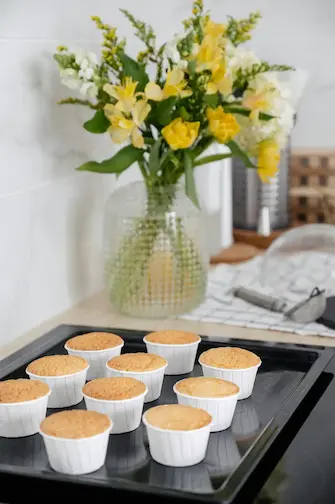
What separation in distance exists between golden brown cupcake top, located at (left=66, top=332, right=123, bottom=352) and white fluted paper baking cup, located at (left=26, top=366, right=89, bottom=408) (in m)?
0.10

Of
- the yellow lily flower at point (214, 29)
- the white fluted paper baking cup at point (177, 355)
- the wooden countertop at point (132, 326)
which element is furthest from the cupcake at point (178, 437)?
the yellow lily flower at point (214, 29)

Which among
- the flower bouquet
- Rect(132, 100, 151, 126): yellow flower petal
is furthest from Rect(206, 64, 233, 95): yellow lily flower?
Rect(132, 100, 151, 126): yellow flower petal

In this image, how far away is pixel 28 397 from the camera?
3.53 feet

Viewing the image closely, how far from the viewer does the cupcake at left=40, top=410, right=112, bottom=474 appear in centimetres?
95

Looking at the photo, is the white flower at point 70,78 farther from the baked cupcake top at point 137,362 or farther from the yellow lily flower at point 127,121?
the baked cupcake top at point 137,362

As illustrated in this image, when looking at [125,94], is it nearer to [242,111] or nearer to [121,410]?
[242,111]

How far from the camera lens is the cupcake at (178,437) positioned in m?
0.97

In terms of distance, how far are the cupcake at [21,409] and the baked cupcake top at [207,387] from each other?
173mm

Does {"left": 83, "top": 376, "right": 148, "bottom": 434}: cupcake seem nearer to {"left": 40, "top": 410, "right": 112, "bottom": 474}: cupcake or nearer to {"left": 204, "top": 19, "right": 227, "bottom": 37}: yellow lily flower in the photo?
{"left": 40, "top": 410, "right": 112, "bottom": 474}: cupcake

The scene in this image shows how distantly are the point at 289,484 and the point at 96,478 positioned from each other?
208mm

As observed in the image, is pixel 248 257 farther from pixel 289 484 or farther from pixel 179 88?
pixel 289 484

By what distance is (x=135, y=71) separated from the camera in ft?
5.00

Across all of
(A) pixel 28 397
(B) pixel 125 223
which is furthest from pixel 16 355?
(B) pixel 125 223

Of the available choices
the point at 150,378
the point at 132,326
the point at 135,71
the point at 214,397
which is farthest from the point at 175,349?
the point at 135,71
